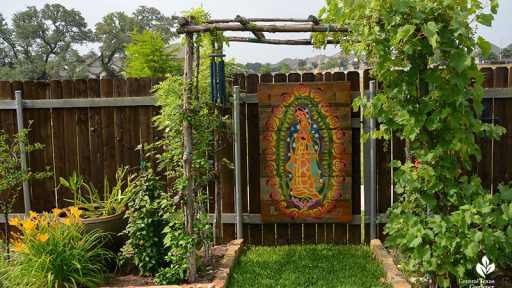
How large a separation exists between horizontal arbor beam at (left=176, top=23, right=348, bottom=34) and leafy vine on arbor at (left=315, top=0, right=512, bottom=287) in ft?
2.67

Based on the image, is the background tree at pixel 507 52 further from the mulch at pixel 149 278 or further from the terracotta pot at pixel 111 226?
the terracotta pot at pixel 111 226

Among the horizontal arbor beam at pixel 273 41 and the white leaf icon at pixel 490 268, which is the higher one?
the horizontal arbor beam at pixel 273 41

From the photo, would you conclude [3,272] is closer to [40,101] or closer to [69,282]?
[69,282]

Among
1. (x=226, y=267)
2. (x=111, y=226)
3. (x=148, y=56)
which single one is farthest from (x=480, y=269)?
(x=148, y=56)

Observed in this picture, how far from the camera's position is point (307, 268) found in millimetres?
4723

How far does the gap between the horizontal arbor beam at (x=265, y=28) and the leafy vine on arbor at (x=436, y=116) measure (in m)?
0.81

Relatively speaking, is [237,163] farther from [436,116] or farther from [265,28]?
[436,116]

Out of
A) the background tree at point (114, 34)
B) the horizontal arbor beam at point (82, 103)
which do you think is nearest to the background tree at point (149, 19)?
the background tree at point (114, 34)

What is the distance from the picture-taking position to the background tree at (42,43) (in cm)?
5816

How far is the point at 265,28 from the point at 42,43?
67.2 metres

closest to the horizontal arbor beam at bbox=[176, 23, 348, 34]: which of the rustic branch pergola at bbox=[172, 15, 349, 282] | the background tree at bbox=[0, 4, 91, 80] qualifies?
the rustic branch pergola at bbox=[172, 15, 349, 282]

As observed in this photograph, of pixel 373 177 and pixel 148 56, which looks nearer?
pixel 373 177

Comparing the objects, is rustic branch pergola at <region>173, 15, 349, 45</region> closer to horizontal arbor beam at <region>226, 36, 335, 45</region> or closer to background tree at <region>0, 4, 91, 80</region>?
horizontal arbor beam at <region>226, 36, 335, 45</region>

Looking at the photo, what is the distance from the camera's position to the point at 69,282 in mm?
4219
